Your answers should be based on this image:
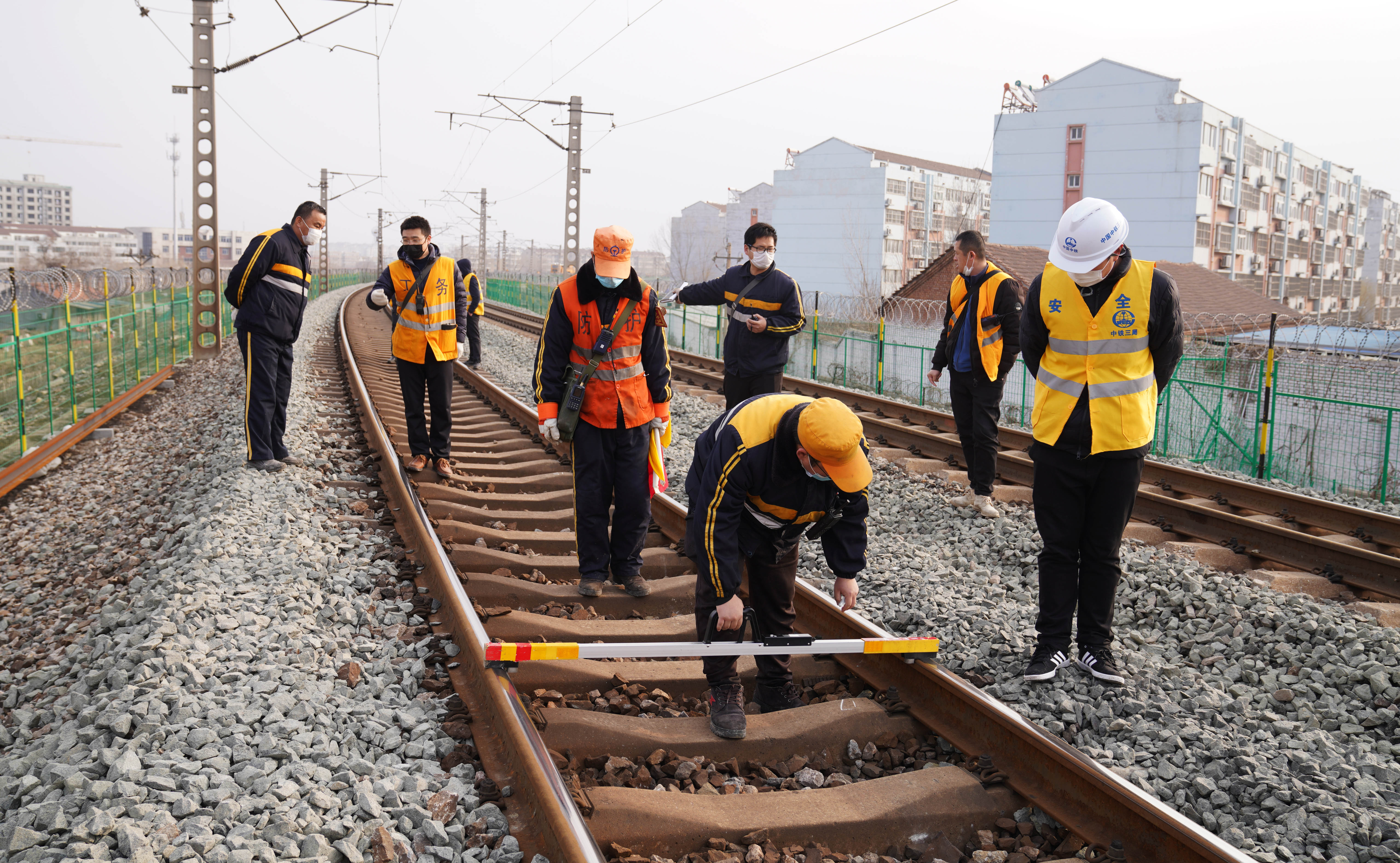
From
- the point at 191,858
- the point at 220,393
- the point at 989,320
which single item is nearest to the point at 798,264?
the point at 220,393

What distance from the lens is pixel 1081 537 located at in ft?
14.6

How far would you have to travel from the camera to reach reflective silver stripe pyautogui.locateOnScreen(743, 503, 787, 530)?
3.75 metres

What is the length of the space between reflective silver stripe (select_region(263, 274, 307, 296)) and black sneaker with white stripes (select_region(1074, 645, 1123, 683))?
6.21 m

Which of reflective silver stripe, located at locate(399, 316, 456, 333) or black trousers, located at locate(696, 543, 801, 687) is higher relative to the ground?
reflective silver stripe, located at locate(399, 316, 456, 333)

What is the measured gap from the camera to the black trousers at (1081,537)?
4.31m

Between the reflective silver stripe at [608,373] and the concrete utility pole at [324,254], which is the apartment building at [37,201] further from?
the reflective silver stripe at [608,373]

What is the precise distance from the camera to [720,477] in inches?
139

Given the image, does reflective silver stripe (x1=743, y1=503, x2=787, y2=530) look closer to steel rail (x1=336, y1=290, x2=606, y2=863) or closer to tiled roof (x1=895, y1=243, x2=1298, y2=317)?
steel rail (x1=336, y1=290, x2=606, y2=863)

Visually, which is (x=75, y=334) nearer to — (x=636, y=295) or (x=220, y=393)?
(x=220, y=393)

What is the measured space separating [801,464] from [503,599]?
2254 millimetres

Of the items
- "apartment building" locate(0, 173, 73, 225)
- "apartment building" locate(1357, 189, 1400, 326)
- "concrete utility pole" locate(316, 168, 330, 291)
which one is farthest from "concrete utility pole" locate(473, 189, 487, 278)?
"apartment building" locate(0, 173, 73, 225)

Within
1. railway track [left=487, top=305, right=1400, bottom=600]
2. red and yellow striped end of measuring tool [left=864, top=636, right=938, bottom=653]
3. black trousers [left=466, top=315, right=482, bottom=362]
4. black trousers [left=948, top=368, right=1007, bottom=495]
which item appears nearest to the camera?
red and yellow striped end of measuring tool [left=864, top=636, right=938, bottom=653]

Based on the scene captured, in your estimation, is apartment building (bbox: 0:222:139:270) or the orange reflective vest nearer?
the orange reflective vest

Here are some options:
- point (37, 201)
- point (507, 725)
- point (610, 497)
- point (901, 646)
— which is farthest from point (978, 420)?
point (37, 201)
